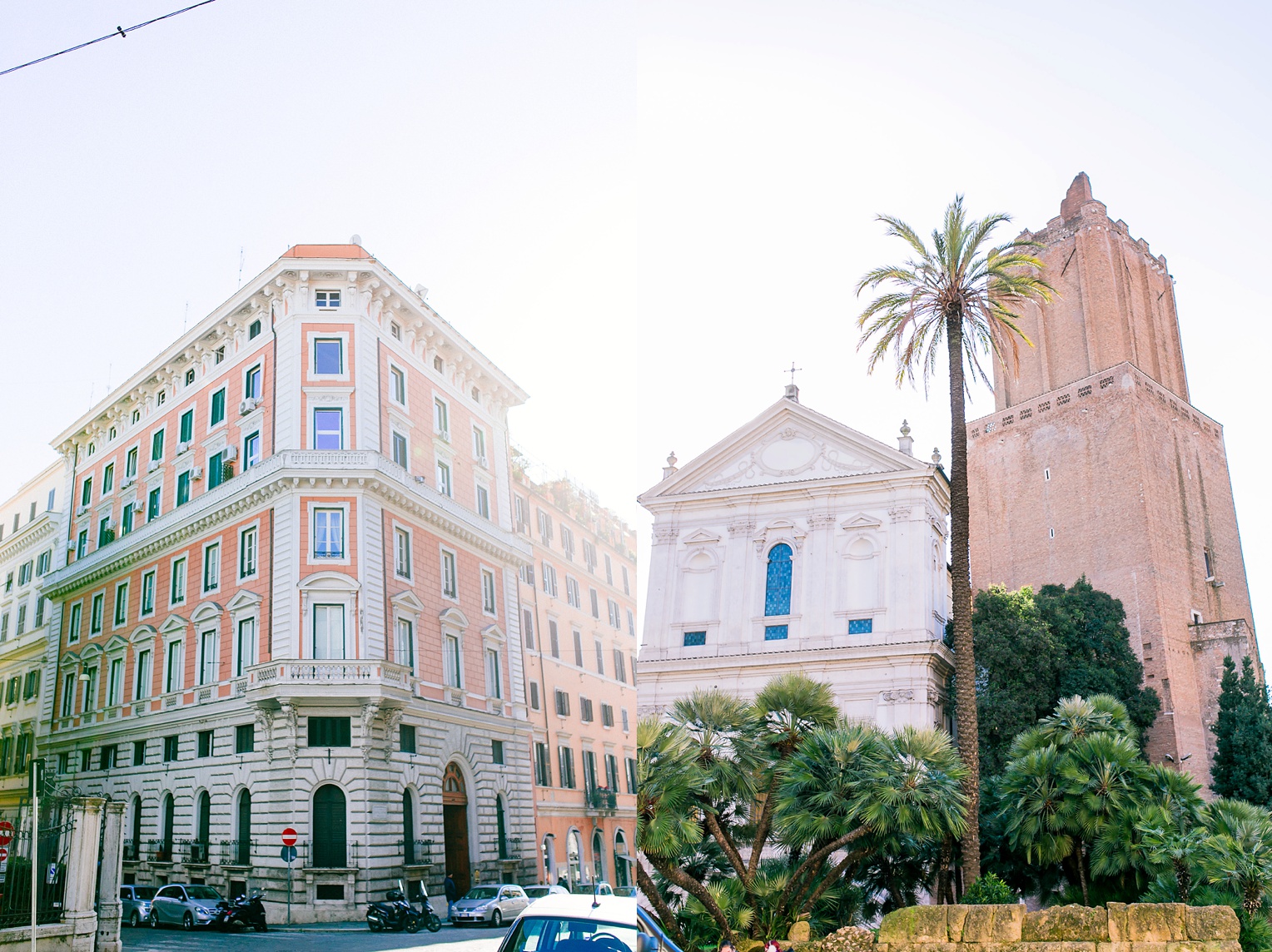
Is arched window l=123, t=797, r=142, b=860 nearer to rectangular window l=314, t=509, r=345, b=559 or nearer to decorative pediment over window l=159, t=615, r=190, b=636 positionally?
decorative pediment over window l=159, t=615, r=190, b=636

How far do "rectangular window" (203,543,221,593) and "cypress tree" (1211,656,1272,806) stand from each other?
26110mm

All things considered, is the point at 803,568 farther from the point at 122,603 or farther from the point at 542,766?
the point at 542,766

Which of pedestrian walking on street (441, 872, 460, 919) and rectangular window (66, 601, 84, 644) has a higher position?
rectangular window (66, 601, 84, 644)

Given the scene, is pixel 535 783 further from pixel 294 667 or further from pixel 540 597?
pixel 294 667

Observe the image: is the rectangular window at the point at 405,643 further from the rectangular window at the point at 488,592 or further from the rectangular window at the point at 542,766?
the rectangular window at the point at 542,766

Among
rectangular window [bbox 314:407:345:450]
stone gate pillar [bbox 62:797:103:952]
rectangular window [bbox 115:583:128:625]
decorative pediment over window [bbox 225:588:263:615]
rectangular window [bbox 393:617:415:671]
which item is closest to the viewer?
stone gate pillar [bbox 62:797:103:952]

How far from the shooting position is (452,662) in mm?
6051

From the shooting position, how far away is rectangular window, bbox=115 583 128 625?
6734mm

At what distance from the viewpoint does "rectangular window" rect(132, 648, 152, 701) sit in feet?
21.3

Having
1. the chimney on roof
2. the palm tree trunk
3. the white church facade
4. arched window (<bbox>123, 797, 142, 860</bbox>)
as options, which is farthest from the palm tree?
the chimney on roof

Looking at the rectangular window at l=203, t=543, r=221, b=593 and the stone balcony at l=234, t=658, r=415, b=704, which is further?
the rectangular window at l=203, t=543, r=221, b=593

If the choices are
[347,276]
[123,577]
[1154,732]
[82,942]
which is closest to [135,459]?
[123,577]

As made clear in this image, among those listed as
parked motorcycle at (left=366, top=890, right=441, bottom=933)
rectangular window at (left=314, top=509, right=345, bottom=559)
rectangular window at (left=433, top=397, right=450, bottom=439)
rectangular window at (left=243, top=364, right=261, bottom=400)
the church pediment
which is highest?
the church pediment

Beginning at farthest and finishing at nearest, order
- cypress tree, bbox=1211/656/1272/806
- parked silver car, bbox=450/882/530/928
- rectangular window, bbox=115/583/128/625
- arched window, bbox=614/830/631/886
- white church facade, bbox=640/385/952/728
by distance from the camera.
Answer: cypress tree, bbox=1211/656/1272/806
white church facade, bbox=640/385/952/728
rectangular window, bbox=115/583/128/625
parked silver car, bbox=450/882/530/928
arched window, bbox=614/830/631/886
